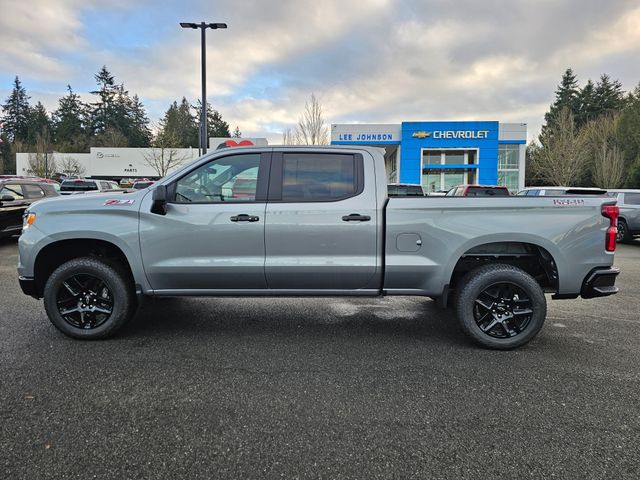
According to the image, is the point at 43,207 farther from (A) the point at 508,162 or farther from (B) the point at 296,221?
(A) the point at 508,162

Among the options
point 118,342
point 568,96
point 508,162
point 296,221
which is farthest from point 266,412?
point 568,96

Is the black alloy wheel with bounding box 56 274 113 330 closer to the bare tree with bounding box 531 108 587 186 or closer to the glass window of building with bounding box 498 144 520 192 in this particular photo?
the bare tree with bounding box 531 108 587 186

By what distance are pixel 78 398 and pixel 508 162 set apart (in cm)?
4062

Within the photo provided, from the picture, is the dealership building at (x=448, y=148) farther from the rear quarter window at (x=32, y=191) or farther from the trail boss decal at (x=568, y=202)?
the trail boss decal at (x=568, y=202)

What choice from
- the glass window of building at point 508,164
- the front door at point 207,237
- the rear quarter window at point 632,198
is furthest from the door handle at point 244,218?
the glass window of building at point 508,164

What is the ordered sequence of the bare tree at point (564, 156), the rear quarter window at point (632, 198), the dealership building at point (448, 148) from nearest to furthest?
1. the rear quarter window at point (632, 198)
2. the bare tree at point (564, 156)
3. the dealership building at point (448, 148)

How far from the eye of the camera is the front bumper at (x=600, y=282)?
158 inches

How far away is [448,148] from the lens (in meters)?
36.1

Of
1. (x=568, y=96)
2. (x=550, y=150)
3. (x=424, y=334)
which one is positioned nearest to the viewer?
(x=424, y=334)

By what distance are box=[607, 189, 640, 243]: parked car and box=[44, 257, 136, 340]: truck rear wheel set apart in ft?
45.2

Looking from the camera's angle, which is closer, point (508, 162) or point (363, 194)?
point (363, 194)

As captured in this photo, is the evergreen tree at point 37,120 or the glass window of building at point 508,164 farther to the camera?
the evergreen tree at point 37,120

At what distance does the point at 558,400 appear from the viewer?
10.3ft

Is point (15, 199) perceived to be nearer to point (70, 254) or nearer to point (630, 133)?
point (70, 254)
